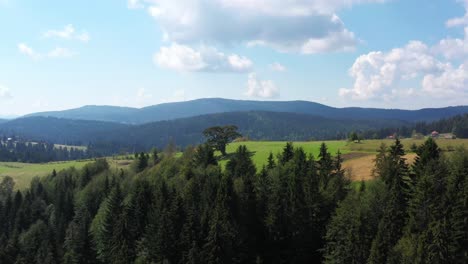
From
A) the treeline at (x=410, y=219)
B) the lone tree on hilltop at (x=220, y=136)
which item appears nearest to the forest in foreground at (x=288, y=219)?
the treeline at (x=410, y=219)

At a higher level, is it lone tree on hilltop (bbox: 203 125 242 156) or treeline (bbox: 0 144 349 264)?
lone tree on hilltop (bbox: 203 125 242 156)

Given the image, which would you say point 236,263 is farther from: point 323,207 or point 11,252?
point 11,252

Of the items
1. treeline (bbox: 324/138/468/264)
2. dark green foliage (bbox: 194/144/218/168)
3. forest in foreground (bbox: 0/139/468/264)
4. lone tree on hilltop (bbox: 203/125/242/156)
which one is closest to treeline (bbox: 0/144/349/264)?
forest in foreground (bbox: 0/139/468/264)

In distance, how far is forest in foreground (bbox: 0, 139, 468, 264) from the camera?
2119 inches

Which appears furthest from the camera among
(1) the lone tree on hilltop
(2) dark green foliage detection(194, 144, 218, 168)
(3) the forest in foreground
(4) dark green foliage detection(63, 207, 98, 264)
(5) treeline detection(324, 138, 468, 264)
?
(1) the lone tree on hilltop

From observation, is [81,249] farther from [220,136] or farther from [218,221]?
[220,136]

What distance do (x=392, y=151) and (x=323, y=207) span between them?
1474cm

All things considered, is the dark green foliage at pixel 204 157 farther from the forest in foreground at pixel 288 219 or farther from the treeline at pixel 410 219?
the treeline at pixel 410 219

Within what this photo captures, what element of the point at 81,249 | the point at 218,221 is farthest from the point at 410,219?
the point at 81,249

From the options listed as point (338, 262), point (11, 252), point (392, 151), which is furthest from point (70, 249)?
point (392, 151)

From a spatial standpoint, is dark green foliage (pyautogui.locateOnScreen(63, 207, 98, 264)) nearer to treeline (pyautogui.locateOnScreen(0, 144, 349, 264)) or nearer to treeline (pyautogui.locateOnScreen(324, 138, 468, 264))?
treeline (pyautogui.locateOnScreen(0, 144, 349, 264))

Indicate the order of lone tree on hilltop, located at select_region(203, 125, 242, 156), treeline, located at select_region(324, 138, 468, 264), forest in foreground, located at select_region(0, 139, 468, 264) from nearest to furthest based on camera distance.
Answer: treeline, located at select_region(324, 138, 468, 264) → forest in foreground, located at select_region(0, 139, 468, 264) → lone tree on hilltop, located at select_region(203, 125, 242, 156)

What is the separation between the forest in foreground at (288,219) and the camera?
5381 centimetres

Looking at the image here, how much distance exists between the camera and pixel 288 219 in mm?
71812
